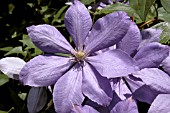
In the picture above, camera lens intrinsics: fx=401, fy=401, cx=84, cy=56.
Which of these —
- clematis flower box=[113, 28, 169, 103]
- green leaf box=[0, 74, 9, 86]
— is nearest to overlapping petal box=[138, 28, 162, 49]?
clematis flower box=[113, 28, 169, 103]

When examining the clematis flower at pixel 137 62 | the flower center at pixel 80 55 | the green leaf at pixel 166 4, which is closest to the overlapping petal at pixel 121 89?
the clematis flower at pixel 137 62

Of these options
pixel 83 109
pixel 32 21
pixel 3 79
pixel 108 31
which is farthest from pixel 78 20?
pixel 32 21

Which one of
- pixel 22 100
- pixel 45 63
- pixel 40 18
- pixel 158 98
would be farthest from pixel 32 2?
pixel 158 98

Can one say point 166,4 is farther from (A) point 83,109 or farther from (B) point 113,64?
(A) point 83,109

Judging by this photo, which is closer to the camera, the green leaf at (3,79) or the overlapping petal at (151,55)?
the overlapping petal at (151,55)

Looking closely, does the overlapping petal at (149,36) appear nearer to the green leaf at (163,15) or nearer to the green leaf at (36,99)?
the green leaf at (163,15)

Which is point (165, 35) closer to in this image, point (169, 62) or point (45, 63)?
point (169, 62)

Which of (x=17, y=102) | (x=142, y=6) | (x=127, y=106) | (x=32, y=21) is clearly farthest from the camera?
(x=32, y=21)
